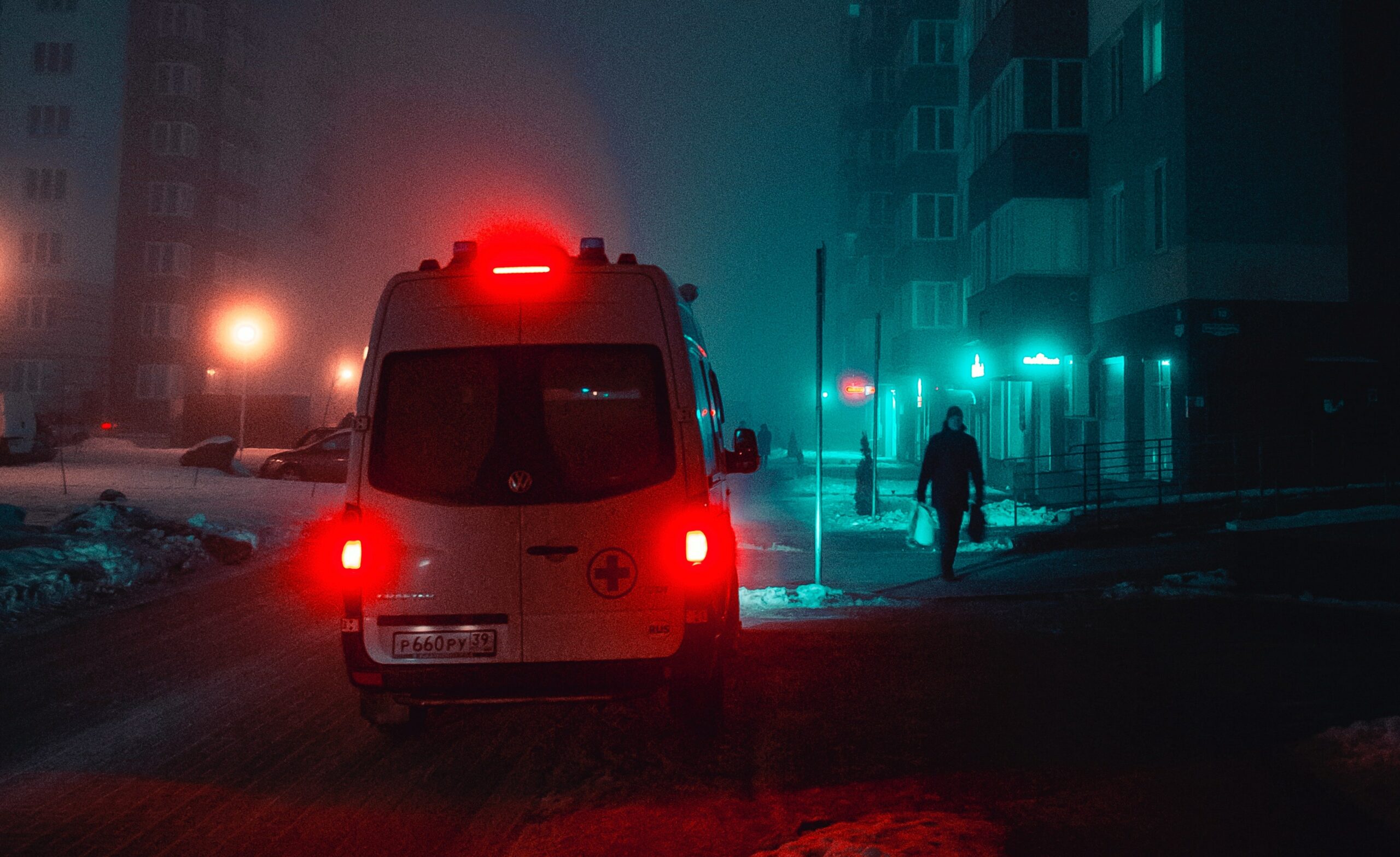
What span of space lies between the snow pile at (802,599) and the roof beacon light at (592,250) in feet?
18.1

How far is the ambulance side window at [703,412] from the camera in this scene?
216 inches

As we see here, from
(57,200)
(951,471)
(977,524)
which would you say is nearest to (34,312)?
(57,200)

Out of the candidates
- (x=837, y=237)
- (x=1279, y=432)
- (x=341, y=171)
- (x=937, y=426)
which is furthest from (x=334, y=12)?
(x=1279, y=432)

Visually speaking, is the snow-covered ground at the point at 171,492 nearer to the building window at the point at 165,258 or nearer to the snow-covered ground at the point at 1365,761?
the snow-covered ground at the point at 1365,761

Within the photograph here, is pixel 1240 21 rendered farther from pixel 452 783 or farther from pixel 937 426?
pixel 937 426

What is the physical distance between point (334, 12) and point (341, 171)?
9.45 m

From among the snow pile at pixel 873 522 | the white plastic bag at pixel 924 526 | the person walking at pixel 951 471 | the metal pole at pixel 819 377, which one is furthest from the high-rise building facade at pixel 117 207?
the person walking at pixel 951 471

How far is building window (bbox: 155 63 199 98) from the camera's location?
56125mm

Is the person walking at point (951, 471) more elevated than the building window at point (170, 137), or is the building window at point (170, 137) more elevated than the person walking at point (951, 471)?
the building window at point (170, 137)

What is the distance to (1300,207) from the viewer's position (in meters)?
18.3

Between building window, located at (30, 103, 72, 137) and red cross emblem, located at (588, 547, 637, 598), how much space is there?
60.1 meters

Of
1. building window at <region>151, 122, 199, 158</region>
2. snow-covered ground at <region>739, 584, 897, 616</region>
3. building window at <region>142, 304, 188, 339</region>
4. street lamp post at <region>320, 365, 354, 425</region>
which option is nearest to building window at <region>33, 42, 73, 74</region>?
building window at <region>151, 122, 199, 158</region>

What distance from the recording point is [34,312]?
54031 mm

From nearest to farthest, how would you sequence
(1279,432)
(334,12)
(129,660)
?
(129,660) < (1279,432) < (334,12)
